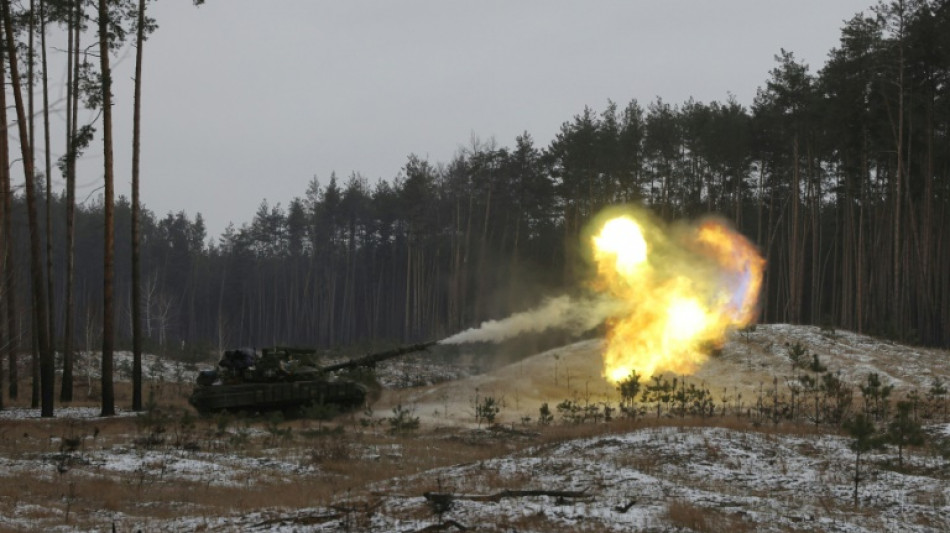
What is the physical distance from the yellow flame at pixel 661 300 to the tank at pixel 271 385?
1070 cm

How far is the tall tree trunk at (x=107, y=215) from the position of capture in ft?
76.4

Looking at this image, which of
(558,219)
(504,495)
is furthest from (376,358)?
(558,219)

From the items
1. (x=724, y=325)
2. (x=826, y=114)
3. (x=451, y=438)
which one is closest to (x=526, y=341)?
(x=724, y=325)

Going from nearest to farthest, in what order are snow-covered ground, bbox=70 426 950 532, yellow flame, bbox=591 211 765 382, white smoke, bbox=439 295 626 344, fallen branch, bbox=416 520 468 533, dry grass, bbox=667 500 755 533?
fallen branch, bbox=416 520 468 533 → dry grass, bbox=667 500 755 533 → snow-covered ground, bbox=70 426 950 532 → yellow flame, bbox=591 211 765 382 → white smoke, bbox=439 295 626 344

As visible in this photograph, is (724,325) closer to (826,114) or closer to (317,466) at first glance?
(826,114)

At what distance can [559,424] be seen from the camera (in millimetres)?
24438

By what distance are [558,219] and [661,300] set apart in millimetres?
39842

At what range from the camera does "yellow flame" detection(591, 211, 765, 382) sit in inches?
1329

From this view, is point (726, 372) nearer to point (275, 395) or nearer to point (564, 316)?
point (564, 316)

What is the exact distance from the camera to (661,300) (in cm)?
3384

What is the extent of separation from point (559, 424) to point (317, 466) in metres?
9.88

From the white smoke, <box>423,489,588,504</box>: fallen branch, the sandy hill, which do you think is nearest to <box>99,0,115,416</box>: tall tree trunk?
the sandy hill

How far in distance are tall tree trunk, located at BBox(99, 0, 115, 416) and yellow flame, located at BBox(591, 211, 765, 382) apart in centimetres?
1936

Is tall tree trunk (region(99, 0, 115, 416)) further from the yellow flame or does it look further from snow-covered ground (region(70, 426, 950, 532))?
the yellow flame
